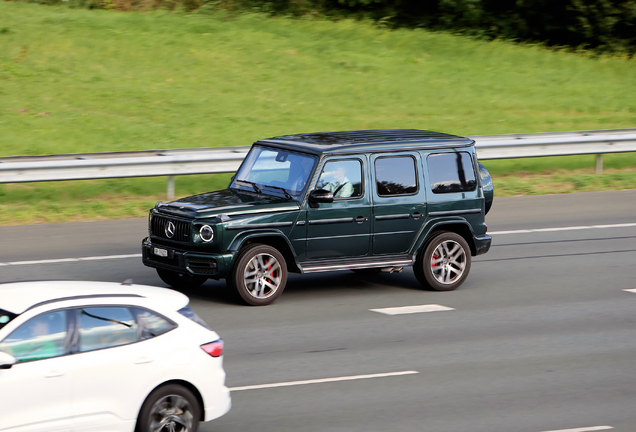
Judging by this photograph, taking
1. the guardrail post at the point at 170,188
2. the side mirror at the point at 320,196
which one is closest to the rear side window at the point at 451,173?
the side mirror at the point at 320,196

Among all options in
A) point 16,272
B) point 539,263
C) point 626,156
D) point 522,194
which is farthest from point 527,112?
point 16,272

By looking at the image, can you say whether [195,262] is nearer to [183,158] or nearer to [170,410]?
[170,410]

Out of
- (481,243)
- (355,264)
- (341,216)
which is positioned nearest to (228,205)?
(341,216)

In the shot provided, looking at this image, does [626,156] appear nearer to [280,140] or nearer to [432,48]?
[432,48]

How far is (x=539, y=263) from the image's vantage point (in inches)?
543

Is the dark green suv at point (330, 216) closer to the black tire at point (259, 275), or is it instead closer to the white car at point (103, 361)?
the black tire at point (259, 275)

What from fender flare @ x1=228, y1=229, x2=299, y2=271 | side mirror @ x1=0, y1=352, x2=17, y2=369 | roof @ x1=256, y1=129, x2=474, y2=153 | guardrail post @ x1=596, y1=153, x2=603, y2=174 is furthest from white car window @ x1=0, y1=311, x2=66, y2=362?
guardrail post @ x1=596, y1=153, x2=603, y2=174

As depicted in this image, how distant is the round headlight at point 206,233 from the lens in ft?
34.8

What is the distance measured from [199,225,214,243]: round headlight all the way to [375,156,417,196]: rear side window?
7.38 ft

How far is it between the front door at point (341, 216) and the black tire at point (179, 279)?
60.8 inches

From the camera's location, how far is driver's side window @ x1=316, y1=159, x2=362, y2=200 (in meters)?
11.3

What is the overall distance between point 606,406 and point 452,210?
4559 mm

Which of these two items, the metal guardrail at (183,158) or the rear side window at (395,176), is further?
the metal guardrail at (183,158)

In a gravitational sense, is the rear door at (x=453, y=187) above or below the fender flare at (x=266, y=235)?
above
